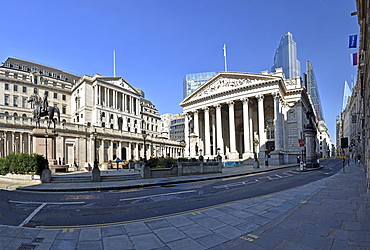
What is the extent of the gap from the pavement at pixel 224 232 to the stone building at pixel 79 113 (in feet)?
139

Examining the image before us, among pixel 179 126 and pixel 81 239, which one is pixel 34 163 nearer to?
pixel 81 239

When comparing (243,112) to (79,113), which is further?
(79,113)

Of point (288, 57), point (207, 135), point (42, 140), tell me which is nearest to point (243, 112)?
point (207, 135)

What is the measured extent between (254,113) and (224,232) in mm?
55177

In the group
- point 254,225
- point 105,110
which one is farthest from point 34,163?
point 105,110

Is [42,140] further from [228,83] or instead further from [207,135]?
[228,83]

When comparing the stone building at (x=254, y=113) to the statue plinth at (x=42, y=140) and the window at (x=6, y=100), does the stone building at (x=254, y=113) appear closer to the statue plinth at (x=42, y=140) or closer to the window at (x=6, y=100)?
the statue plinth at (x=42, y=140)

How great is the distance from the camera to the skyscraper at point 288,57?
360 feet

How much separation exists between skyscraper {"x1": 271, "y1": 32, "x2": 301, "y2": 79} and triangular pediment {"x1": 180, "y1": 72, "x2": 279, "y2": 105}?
68.1 m

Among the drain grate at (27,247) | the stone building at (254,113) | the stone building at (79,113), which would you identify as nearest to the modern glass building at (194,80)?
the stone building at (79,113)

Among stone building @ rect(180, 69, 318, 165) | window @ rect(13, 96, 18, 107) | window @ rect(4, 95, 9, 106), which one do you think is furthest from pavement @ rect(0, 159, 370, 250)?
window @ rect(13, 96, 18, 107)

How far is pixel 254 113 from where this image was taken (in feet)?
189

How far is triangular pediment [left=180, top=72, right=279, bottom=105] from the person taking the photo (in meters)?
48.6

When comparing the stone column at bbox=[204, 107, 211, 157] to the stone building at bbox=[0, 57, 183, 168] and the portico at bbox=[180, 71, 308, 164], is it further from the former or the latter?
the stone building at bbox=[0, 57, 183, 168]
